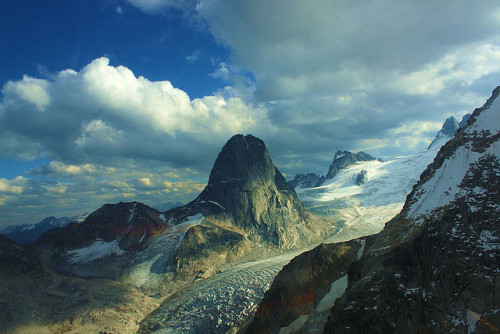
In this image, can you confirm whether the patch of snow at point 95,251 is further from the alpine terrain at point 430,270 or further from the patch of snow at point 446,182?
the patch of snow at point 446,182

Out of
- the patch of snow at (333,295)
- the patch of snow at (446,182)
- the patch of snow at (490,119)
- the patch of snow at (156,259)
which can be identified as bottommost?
the patch of snow at (156,259)

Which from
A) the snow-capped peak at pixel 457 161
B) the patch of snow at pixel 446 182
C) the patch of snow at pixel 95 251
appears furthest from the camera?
the patch of snow at pixel 95 251

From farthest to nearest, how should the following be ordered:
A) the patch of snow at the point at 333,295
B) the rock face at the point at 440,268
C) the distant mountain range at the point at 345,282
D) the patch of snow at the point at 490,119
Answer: the patch of snow at the point at 490,119, the patch of snow at the point at 333,295, the distant mountain range at the point at 345,282, the rock face at the point at 440,268

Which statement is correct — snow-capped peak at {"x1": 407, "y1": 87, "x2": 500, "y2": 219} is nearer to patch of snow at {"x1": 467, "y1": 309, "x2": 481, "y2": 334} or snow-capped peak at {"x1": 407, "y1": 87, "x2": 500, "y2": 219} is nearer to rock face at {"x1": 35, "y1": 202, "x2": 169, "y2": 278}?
patch of snow at {"x1": 467, "y1": 309, "x2": 481, "y2": 334}

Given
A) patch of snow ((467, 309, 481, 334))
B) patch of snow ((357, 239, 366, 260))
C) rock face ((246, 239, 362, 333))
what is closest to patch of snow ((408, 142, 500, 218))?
patch of snow ((357, 239, 366, 260))

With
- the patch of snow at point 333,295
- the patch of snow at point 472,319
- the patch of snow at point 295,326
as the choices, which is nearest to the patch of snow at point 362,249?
the patch of snow at point 333,295

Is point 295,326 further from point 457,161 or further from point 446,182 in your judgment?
point 457,161
